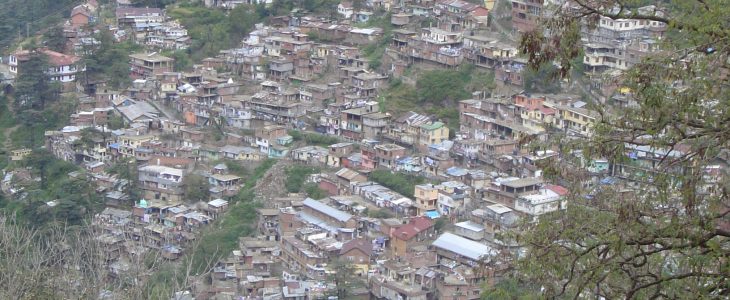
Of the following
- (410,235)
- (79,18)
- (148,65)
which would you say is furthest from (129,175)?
(79,18)

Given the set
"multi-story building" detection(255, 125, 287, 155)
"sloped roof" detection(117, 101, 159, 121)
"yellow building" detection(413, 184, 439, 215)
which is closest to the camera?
"yellow building" detection(413, 184, 439, 215)

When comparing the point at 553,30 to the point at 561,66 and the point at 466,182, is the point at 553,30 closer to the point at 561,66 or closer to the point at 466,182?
the point at 561,66

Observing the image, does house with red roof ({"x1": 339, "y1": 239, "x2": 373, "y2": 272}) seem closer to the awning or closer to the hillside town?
the hillside town

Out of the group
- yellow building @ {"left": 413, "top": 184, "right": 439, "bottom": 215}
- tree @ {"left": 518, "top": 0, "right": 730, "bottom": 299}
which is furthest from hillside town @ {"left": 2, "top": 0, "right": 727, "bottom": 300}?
tree @ {"left": 518, "top": 0, "right": 730, "bottom": 299}

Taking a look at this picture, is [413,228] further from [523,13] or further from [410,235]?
[523,13]

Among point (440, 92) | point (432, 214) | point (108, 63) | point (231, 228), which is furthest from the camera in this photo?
point (108, 63)

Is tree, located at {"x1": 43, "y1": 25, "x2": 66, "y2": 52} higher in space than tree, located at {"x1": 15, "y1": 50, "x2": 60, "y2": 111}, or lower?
higher

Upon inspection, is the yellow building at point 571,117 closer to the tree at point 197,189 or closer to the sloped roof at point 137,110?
the tree at point 197,189

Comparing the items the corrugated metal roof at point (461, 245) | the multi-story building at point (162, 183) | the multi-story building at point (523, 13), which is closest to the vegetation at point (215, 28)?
the multi-story building at point (162, 183)
